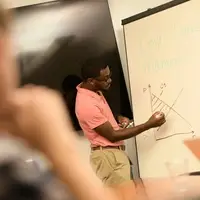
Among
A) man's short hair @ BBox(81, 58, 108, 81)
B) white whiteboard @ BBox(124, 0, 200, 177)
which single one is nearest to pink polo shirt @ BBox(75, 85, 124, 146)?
man's short hair @ BBox(81, 58, 108, 81)

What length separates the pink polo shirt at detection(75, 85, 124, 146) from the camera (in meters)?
2.73

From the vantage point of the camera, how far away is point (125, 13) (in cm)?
336

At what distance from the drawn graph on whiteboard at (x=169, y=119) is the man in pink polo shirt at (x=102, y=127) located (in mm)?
42

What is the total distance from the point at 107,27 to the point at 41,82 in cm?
58

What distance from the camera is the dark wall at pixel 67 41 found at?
10.7ft

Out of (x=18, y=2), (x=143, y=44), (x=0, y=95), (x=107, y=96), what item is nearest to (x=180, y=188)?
(x=0, y=95)

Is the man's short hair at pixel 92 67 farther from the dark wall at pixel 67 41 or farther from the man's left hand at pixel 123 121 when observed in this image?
the man's left hand at pixel 123 121

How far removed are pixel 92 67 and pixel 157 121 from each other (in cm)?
54

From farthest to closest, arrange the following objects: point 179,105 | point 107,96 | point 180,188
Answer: point 107,96
point 179,105
point 180,188

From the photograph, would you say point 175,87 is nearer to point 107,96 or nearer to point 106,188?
point 107,96

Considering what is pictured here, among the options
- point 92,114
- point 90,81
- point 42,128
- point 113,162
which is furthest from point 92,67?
point 42,128

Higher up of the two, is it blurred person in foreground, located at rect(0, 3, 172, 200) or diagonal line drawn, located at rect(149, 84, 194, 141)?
blurred person in foreground, located at rect(0, 3, 172, 200)

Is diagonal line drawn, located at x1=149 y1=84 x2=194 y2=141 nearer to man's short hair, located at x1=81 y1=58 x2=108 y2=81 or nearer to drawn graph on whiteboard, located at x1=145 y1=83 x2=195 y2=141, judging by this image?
drawn graph on whiteboard, located at x1=145 y1=83 x2=195 y2=141

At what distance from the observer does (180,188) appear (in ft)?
2.11
